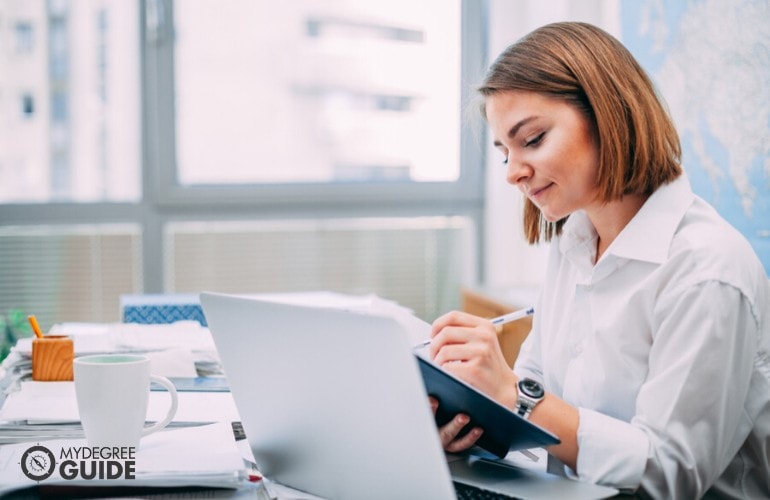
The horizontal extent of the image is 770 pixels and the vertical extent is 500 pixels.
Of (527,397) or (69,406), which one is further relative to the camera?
(69,406)

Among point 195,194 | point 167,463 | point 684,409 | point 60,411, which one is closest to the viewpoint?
point 167,463

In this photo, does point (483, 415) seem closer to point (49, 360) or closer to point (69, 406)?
point (69, 406)

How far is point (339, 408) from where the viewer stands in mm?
846

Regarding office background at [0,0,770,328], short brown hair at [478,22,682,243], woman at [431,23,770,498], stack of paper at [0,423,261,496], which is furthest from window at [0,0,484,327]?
stack of paper at [0,423,261,496]

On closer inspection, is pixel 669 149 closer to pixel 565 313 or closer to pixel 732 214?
pixel 565 313

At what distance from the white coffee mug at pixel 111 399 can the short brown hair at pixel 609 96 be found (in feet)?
2.12

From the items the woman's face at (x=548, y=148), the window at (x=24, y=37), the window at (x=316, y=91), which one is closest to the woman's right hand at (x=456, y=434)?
the woman's face at (x=548, y=148)

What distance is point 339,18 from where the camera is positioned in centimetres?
345

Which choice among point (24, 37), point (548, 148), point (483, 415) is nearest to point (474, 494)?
point (483, 415)

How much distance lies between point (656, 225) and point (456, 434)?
0.41 meters

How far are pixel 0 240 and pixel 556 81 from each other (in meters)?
2.63

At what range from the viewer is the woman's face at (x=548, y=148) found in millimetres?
1246

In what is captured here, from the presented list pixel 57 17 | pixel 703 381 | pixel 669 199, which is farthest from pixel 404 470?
pixel 57 17

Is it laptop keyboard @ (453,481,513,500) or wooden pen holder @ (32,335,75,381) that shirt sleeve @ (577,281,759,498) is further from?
wooden pen holder @ (32,335,75,381)
